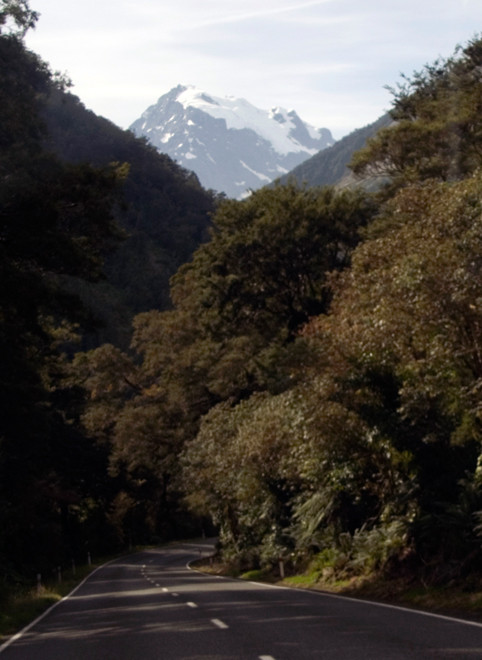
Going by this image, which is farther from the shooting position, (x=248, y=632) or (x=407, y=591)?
(x=407, y=591)

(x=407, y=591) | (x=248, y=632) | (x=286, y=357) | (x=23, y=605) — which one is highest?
(x=286, y=357)

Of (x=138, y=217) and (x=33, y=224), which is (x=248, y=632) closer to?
(x=33, y=224)

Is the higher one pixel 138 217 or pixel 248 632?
pixel 138 217

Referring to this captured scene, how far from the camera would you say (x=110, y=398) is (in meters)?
65.0

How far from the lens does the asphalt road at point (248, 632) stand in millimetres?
10505

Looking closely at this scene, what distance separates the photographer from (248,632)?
12812 mm

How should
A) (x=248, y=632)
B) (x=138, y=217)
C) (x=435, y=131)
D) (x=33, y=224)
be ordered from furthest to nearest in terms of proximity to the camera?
(x=138, y=217) → (x=435, y=131) → (x=33, y=224) → (x=248, y=632)

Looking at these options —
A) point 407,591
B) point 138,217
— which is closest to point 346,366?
point 407,591

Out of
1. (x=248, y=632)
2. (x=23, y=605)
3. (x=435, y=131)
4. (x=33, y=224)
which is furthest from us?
(x=435, y=131)

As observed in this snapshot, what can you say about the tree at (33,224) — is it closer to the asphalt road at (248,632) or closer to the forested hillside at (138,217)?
the asphalt road at (248,632)

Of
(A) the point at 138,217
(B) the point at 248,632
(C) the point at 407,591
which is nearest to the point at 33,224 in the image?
(B) the point at 248,632

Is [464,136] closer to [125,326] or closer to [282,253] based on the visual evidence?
[282,253]

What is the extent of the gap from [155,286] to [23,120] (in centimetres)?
10159

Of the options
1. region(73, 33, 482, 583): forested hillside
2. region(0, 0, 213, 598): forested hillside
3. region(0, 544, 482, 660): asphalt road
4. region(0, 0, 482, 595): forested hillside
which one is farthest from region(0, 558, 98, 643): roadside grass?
region(73, 33, 482, 583): forested hillside
